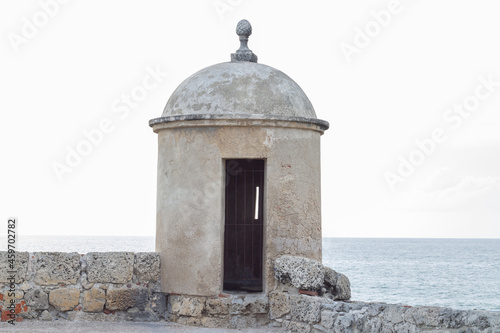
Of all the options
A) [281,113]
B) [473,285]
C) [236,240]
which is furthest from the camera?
[473,285]

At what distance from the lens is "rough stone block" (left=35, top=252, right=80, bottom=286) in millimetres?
6973

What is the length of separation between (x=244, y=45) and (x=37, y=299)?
3.72m

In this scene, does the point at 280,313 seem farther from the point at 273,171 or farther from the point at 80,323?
the point at 80,323

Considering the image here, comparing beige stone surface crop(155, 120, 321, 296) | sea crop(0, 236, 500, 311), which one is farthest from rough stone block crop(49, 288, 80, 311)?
sea crop(0, 236, 500, 311)

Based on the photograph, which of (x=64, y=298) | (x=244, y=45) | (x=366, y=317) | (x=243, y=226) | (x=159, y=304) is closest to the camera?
(x=366, y=317)

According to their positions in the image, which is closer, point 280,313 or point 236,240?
point 280,313

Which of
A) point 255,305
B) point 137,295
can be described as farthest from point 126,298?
point 255,305

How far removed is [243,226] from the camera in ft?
30.8

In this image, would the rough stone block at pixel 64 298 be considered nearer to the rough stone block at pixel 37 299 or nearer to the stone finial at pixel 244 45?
the rough stone block at pixel 37 299

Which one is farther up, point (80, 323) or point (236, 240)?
point (236, 240)

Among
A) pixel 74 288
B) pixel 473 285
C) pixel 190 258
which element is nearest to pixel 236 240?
pixel 190 258

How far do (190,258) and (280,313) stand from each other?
44.2 inches

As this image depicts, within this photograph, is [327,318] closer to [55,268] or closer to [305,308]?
[305,308]

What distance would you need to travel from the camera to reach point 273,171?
23.9 ft
